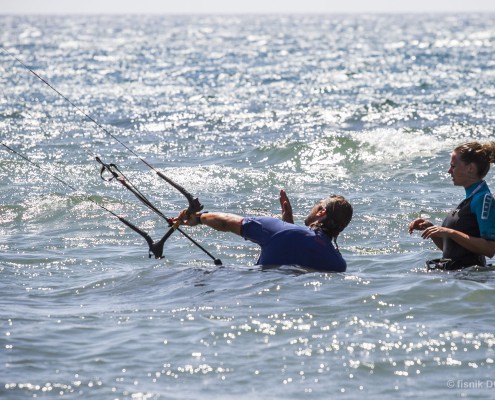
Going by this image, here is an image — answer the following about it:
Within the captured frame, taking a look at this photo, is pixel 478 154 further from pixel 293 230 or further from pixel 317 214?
pixel 293 230

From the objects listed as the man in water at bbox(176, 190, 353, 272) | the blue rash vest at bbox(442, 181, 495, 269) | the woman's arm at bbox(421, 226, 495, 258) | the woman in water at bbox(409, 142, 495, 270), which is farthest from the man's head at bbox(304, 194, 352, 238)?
the blue rash vest at bbox(442, 181, 495, 269)

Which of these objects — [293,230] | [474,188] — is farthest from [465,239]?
[293,230]

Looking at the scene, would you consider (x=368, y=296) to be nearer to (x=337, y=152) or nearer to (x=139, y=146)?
(x=337, y=152)

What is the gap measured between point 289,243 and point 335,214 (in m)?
0.44

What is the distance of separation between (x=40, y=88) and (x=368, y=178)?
1687 cm

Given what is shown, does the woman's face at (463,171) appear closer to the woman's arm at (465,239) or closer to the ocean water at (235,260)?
the woman's arm at (465,239)

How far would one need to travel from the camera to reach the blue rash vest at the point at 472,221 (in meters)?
8.44

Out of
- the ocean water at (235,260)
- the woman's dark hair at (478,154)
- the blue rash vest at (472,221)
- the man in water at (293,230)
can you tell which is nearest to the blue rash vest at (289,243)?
the man in water at (293,230)

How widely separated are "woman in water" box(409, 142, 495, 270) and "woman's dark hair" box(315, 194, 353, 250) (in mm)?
542

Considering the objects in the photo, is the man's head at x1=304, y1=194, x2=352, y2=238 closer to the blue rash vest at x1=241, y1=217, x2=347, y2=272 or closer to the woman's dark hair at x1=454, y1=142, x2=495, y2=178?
the blue rash vest at x1=241, y1=217, x2=347, y2=272

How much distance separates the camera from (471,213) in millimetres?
8578

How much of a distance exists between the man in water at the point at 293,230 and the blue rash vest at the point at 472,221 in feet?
3.18

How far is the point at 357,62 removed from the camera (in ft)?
147

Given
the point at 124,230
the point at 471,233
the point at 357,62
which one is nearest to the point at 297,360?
the point at 471,233
